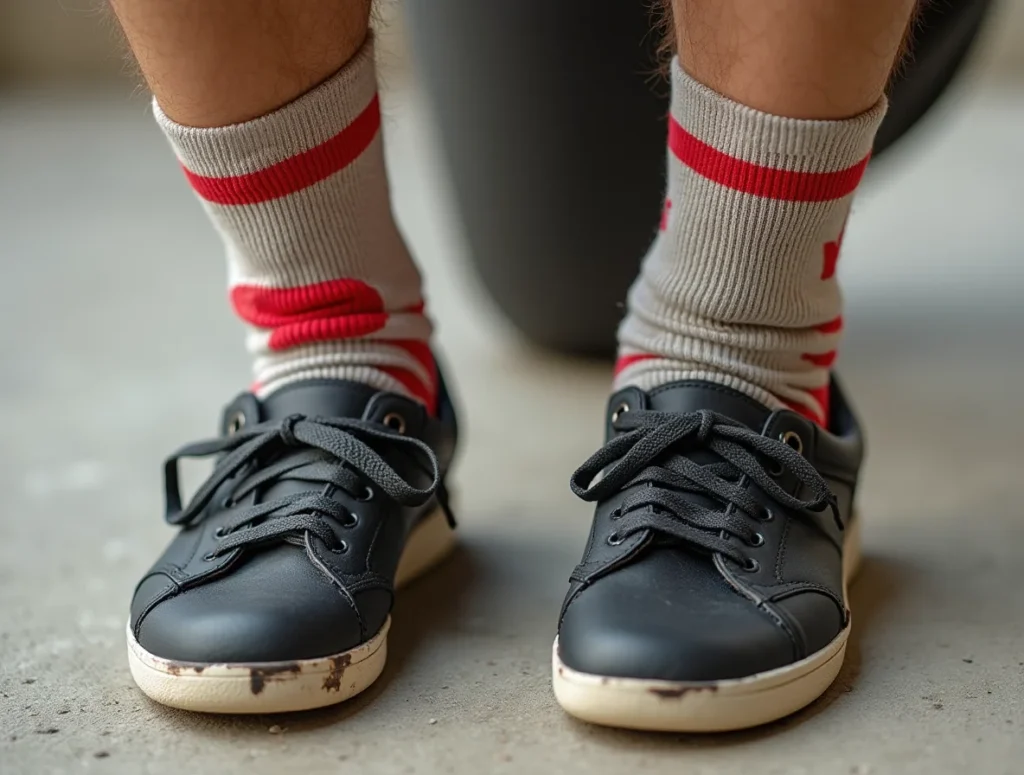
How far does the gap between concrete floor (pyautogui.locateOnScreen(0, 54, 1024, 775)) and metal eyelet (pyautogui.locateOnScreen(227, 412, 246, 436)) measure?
16 cm

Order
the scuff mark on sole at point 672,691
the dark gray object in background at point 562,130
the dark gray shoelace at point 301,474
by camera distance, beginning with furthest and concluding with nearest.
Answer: the dark gray object in background at point 562,130 < the dark gray shoelace at point 301,474 < the scuff mark on sole at point 672,691

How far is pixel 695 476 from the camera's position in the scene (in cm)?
73

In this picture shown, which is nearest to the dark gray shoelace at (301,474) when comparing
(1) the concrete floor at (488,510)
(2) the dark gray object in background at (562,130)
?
(1) the concrete floor at (488,510)

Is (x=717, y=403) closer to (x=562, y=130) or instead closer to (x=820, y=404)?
(x=820, y=404)

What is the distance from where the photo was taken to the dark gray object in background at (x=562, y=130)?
44.4 inches

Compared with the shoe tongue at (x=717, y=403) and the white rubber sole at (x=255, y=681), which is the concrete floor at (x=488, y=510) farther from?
the shoe tongue at (x=717, y=403)

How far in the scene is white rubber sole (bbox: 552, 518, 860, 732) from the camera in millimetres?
630

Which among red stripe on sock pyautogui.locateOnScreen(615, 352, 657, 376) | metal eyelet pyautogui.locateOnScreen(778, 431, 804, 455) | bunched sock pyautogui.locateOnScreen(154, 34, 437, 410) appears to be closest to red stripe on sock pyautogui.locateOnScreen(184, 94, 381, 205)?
bunched sock pyautogui.locateOnScreen(154, 34, 437, 410)

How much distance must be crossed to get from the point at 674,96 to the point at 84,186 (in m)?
1.75

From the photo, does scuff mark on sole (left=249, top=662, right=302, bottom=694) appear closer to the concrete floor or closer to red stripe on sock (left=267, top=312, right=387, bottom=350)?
the concrete floor

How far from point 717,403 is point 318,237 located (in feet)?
0.92

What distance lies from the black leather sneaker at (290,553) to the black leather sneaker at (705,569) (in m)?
0.12

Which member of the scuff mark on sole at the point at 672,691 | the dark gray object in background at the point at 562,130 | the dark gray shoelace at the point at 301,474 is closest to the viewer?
the scuff mark on sole at the point at 672,691

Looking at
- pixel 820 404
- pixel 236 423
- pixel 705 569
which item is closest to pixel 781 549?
pixel 705 569
